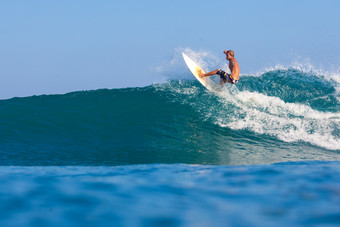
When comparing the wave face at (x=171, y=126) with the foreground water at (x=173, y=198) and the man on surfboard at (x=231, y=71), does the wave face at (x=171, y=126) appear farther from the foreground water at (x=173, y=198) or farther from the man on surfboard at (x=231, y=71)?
the foreground water at (x=173, y=198)

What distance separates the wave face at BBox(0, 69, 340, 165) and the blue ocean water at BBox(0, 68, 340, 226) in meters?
0.03

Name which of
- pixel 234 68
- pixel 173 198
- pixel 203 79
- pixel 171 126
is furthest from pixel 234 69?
pixel 173 198

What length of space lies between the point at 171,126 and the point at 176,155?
2.01 m

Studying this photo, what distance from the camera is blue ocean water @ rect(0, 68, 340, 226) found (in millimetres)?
1867

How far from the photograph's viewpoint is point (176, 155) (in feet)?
18.9

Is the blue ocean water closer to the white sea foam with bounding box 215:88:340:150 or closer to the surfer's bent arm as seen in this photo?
the white sea foam with bounding box 215:88:340:150

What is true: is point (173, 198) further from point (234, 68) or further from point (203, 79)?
point (203, 79)

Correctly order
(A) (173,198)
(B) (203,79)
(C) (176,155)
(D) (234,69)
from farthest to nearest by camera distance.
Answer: (B) (203,79), (D) (234,69), (C) (176,155), (A) (173,198)

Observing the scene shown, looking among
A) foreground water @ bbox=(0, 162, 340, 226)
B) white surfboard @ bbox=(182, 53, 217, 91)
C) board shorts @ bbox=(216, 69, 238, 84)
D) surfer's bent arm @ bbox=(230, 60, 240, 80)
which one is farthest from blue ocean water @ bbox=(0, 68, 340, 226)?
surfer's bent arm @ bbox=(230, 60, 240, 80)

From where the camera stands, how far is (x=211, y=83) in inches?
379

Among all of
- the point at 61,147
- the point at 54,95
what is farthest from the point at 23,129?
the point at 54,95

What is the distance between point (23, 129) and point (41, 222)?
21.4 ft

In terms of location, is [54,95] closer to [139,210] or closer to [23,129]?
[23,129]

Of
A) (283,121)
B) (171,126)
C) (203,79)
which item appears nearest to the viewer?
(171,126)
